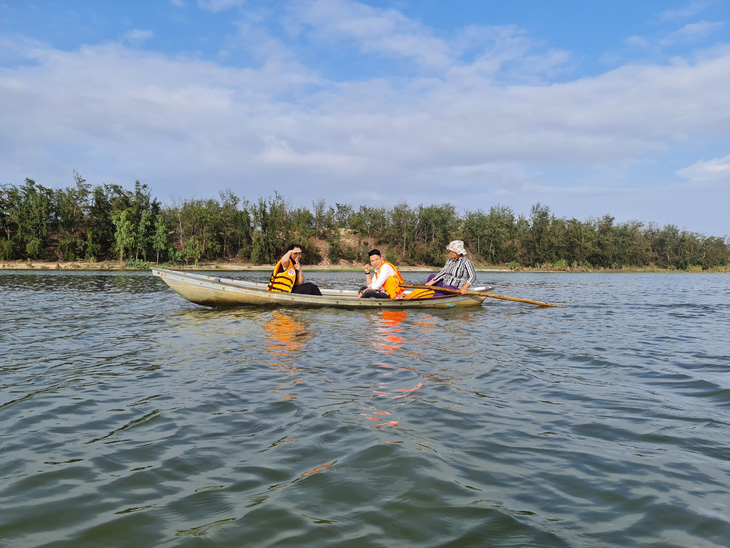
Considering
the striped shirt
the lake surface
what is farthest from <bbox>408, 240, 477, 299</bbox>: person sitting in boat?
the lake surface

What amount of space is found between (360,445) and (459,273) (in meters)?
11.8

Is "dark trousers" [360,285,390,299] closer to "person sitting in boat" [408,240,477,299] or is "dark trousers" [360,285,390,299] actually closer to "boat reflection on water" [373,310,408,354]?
"boat reflection on water" [373,310,408,354]

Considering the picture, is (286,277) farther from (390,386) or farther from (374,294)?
(390,386)

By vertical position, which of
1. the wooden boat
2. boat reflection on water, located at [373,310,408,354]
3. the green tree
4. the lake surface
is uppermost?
the green tree

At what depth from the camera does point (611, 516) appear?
2863 millimetres

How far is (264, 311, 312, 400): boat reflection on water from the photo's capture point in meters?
5.83

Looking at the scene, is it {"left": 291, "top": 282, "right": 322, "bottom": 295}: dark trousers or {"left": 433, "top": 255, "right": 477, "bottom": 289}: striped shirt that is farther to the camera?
{"left": 433, "top": 255, "right": 477, "bottom": 289}: striped shirt

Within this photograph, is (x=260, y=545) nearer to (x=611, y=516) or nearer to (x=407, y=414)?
(x=611, y=516)

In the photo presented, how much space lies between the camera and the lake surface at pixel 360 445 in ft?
8.93

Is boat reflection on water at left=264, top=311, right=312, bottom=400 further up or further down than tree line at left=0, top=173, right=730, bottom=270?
further down

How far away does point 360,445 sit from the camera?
12.8 feet

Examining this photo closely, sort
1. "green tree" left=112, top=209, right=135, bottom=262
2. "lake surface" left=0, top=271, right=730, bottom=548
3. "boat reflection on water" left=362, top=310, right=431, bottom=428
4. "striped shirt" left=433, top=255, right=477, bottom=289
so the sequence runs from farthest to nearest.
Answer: "green tree" left=112, top=209, right=135, bottom=262, "striped shirt" left=433, top=255, right=477, bottom=289, "boat reflection on water" left=362, top=310, right=431, bottom=428, "lake surface" left=0, top=271, right=730, bottom=548

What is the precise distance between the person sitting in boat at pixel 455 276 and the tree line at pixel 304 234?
156ft

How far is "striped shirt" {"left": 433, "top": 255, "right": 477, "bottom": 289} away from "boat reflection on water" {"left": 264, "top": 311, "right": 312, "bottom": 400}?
5.63m
